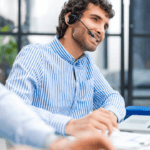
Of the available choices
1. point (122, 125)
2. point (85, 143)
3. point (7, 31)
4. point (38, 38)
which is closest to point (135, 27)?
point (38, 38)

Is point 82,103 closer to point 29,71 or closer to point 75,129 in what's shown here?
point 29,71

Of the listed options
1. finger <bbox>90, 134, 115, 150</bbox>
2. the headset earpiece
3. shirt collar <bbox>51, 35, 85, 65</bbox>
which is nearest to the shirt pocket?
shirt collar <bbox>51, 35, 85, 65</bbox>

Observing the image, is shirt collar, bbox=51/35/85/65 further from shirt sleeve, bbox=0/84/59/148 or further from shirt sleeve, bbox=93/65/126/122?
shirt sleeve, bbox=0/84/59/148

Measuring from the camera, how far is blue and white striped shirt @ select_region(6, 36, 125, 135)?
1.14 metres

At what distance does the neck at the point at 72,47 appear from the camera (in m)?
1.39

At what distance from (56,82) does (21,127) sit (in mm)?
896

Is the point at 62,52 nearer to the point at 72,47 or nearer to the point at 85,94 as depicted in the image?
the point at 72,47

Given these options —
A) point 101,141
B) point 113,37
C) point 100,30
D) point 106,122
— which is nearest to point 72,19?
point 100,30

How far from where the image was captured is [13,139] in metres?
0.40

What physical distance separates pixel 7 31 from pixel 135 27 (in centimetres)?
239

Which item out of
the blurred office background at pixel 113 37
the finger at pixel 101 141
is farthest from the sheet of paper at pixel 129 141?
the blurred office background at pixel 113 37

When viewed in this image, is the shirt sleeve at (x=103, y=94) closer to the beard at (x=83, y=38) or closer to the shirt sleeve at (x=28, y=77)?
the beard at (x=83, y=38)

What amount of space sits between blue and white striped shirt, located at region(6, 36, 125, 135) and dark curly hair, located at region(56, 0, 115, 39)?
116 mm

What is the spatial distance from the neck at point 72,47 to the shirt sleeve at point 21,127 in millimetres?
996
